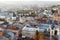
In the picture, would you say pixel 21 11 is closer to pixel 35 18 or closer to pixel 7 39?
pixel 35 18

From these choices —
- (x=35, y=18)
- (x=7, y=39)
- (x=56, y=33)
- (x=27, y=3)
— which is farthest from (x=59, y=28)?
(x=7, y=39)

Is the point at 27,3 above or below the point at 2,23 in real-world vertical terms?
above

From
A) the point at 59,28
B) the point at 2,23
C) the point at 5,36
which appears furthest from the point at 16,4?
the point at 59,28

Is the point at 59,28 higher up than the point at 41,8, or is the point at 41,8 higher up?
the point at 41,8

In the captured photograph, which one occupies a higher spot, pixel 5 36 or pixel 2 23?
pixel 2 23

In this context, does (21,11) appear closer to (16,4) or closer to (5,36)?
(16,4)

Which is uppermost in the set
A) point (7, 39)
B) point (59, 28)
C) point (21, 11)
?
point (21, 11)

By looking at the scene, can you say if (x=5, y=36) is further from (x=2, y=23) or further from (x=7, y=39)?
(x=2, y=23)

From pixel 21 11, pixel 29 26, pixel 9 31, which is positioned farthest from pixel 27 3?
pixel 9 31
